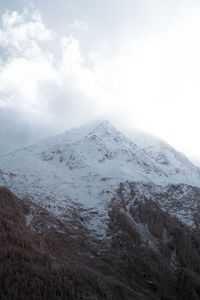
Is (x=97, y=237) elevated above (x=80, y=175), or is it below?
below

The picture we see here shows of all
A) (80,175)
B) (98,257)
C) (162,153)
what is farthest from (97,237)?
(162,153)

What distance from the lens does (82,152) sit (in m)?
47.5

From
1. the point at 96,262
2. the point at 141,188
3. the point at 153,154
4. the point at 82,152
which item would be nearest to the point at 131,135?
the point at 153,154

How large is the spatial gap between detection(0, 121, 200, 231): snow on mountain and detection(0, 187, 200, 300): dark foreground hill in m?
2.99

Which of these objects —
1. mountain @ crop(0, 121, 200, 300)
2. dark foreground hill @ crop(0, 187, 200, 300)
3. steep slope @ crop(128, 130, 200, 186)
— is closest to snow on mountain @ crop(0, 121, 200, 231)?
Answer: mountain @ crop(0, 121, 200, 300)

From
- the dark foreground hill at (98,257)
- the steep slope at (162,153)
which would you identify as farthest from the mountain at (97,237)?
the steep slope at (162,153)

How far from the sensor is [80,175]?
3562 centimetres

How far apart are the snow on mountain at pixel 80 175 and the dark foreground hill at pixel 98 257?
2.99 metres

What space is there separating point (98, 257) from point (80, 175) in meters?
23.2

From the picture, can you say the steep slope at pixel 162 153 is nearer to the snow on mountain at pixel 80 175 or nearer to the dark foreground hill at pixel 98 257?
the snow on mountain at pixel 80 175

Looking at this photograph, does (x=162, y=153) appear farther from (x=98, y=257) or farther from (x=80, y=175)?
(x=98, y=257)

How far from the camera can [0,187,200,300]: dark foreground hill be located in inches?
257

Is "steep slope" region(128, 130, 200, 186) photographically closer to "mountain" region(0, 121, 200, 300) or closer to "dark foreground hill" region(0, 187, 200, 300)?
"mountain" region(0, 121, 200, 300)

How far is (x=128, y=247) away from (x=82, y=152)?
34193mm
